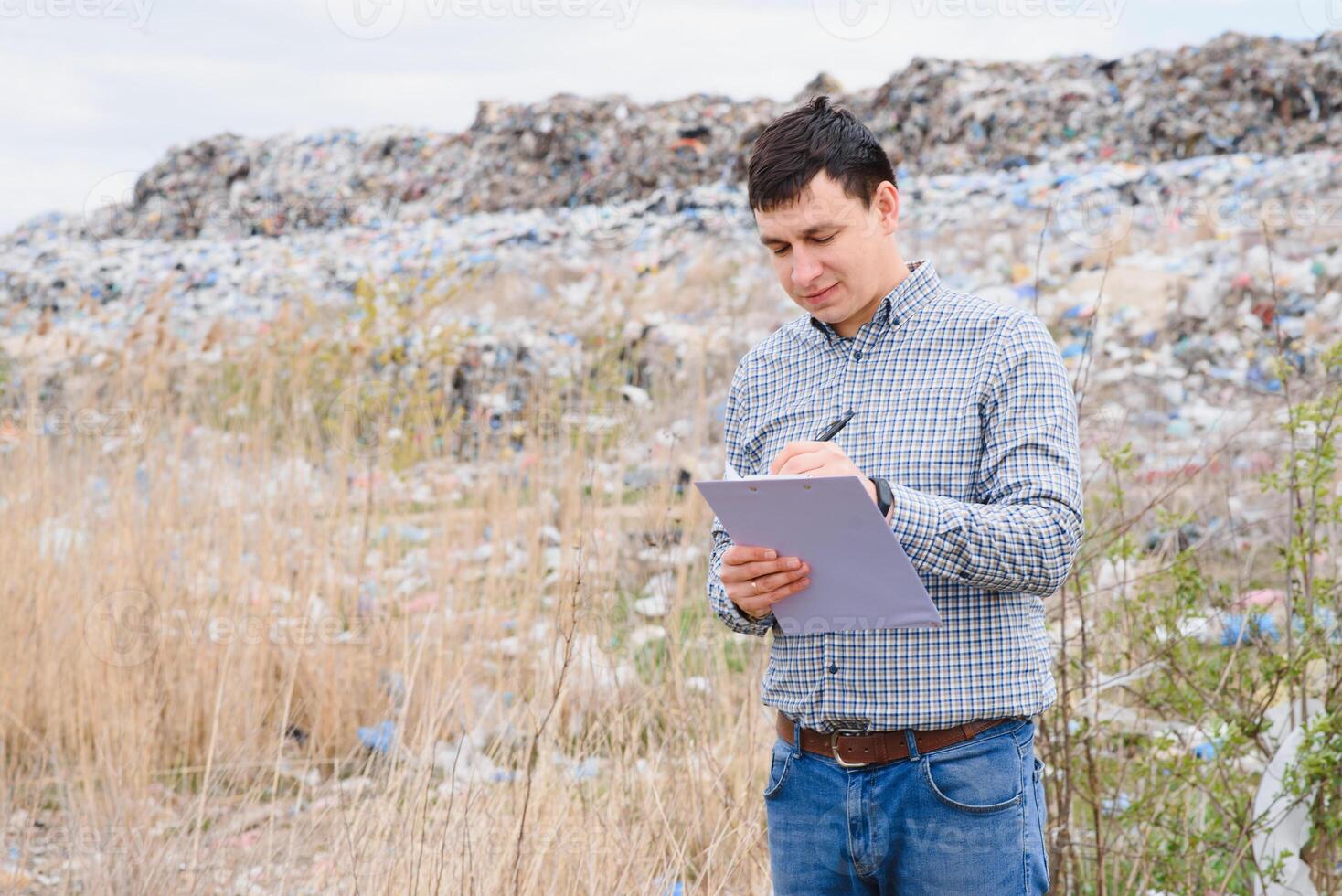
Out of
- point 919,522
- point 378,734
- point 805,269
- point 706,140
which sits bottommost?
point 378,734

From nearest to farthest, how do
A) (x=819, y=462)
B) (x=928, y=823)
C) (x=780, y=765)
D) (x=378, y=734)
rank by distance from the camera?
(x=819, y=462) → (x=928, y=823) → (x=780, y=765) → (x=378, y=734)

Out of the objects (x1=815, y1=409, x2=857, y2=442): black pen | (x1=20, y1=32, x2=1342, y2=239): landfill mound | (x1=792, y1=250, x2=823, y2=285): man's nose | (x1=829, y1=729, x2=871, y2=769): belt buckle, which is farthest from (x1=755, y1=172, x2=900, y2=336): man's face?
(x1=20, y1=32, x2=1342, y2=239): landfill mound

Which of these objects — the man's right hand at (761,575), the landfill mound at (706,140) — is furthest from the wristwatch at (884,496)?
the landfill mound at (706,140)

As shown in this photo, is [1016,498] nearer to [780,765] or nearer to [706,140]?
[780,765]

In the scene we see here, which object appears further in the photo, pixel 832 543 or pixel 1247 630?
pixel 1247 630

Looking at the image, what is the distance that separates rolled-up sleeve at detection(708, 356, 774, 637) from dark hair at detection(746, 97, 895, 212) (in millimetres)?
282

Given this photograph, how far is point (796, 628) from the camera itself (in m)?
1.44

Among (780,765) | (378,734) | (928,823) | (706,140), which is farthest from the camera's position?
(706,140)

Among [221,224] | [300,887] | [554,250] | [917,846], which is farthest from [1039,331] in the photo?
Result: [221,224]

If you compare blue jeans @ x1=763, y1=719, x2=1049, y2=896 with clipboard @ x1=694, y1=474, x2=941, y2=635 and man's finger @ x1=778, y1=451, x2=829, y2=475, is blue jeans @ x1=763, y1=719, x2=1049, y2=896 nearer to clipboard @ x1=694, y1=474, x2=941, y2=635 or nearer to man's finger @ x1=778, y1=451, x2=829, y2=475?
clipboard @ x1=694, y1=474, x2=941, y2=635

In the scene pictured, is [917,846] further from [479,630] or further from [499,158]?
[499,158]

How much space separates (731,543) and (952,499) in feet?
1.11

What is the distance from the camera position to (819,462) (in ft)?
4.14

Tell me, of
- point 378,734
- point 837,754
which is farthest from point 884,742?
point 378,734
